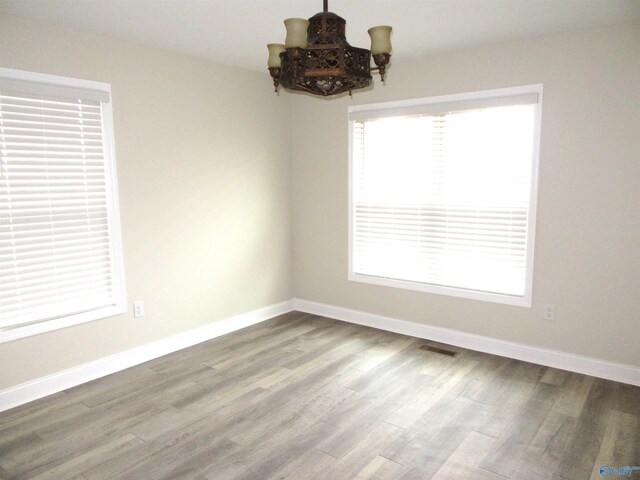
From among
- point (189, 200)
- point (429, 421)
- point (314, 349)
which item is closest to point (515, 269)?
point (429, 421)

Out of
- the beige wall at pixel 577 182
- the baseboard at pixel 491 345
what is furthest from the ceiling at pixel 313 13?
the baseboard at pixel 491 345

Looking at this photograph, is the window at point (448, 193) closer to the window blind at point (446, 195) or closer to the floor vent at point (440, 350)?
the window blind at point (446, 195)

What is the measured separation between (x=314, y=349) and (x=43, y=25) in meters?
3.08

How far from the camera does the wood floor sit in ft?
7.73

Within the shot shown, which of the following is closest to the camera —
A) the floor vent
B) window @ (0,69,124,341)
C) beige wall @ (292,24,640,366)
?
window @ (0,69,124,341)

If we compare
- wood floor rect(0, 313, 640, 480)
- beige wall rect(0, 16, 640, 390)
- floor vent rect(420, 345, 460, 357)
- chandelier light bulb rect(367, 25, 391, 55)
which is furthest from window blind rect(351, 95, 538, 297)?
chandelier light bulb rect(367, 25, 391, 55)

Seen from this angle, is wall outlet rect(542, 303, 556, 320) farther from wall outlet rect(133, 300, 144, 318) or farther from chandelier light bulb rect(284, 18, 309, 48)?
wall outlet rect(133, 300, 144, 318)

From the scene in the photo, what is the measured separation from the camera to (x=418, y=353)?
381 cm

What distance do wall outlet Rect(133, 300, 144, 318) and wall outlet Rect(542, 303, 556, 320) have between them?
316 centimetres

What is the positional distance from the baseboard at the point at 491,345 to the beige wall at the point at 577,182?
6 cm

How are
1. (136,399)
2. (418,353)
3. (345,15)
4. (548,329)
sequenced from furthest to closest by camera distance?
(418,353), (548,329), (136,399), (345,15)

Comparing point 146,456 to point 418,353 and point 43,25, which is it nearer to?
point 418,353

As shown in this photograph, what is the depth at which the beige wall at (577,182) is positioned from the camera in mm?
3090

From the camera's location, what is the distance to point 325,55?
1816mm
